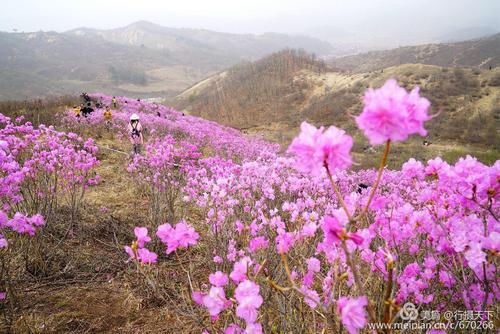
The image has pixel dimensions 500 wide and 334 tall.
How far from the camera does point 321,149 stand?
3.09 ft

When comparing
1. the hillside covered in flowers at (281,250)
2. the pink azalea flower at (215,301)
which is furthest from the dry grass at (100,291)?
the pink azalea flower at (215,301)

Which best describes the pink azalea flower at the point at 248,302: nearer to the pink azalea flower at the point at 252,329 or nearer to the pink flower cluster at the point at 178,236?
the pink azalea flower at the point at 252,329

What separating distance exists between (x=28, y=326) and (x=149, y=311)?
3.12ft

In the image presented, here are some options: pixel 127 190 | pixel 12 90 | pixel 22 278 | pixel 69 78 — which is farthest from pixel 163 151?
pixel 69 78

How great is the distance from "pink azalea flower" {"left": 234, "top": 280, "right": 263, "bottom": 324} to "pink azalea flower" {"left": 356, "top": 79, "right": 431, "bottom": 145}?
2.28 feet

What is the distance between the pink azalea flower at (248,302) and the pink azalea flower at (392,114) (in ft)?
2.28

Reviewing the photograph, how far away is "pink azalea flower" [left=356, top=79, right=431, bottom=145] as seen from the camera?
879 millimetres

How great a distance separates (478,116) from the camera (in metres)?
23.3

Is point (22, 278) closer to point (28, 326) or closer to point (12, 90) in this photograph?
point (28, 326)

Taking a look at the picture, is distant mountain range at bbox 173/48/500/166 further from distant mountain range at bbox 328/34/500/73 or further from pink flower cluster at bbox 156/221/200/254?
distant mountain range at bbox 328/34/500/73

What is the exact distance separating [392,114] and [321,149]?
22 cm

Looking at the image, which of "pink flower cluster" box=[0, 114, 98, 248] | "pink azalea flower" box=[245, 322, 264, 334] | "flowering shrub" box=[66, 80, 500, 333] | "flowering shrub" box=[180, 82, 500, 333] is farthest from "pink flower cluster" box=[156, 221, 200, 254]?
"pink flower cluster" box=[0, 114, 98, 248]

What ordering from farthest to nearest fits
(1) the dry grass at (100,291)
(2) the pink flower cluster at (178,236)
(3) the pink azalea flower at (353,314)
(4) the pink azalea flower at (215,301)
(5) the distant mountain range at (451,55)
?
1. (5) the distant mountain range at (451,55)
2. (1) the dry grass at (100,291)
3. (2) the pink flower cluster at (178,236)
4. (4) the pink azalea flower at (215,301)
5. (3) the pink azalea flower at (353,314)

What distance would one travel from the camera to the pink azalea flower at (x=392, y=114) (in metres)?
0.88
